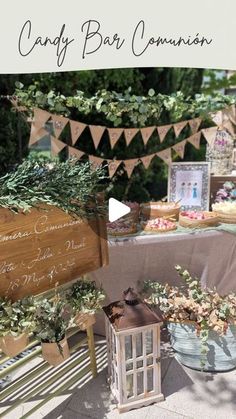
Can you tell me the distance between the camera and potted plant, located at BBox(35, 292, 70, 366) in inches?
65.1

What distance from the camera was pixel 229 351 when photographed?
2.21 meters

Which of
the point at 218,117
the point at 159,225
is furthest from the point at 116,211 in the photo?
the point at 218,117

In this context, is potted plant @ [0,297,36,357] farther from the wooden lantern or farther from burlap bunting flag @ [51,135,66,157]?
burlap bunting flag @ [51,135,66,157]

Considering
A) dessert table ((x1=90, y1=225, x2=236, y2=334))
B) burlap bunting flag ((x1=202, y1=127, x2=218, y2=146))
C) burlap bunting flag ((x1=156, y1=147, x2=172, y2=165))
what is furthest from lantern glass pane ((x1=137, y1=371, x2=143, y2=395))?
burlap bunting flag ((x1=202, y1=127, x2=218, y2=146))

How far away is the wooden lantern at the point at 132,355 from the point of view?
73.2 inches

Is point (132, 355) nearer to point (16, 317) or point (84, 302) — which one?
point (84, 302)

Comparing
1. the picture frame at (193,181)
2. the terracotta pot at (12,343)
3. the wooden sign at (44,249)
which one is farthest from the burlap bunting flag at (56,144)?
the terracotta pot at (12,343)

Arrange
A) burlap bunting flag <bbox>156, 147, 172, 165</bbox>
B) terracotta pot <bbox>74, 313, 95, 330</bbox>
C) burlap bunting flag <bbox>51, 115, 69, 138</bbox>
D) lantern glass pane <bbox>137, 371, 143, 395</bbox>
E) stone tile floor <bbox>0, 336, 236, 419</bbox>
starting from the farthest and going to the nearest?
burlap bunting flag <bbox>156, 147, 172, 165</bbox> → burlap bunting flag <bbox>51, 115, 69, 138</bbox> → lantern glass pane <bbox>137, 371, 143, 395</bbox> → stone tile floor <bbox>0, 336, 236, 419</bbox> → terracotta pot <bbox>74, 313, 95, 330</bbox>

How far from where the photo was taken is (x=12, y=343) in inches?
60.6

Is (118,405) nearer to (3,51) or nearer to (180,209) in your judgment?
(180,209)

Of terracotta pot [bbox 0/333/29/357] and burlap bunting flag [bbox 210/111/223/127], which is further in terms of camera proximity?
burlap bunting flag [bbox 210/111/223/127]

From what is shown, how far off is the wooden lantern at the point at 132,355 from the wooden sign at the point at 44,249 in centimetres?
29

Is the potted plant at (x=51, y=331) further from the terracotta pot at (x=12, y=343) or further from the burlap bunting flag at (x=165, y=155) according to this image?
the burlap bunting flag at (x=165, y=155)

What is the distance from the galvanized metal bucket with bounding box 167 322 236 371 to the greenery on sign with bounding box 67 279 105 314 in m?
0.65
